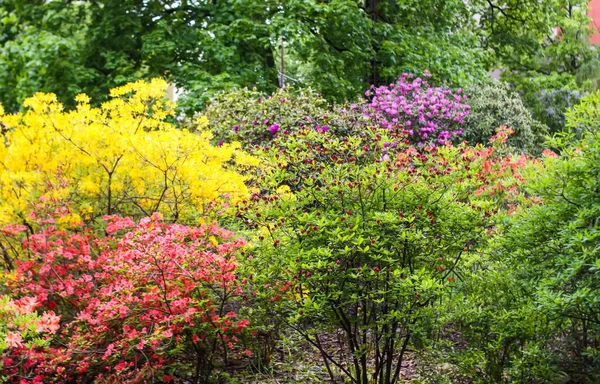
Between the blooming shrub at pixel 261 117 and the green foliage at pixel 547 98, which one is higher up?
the green foliage at pixel 547 98

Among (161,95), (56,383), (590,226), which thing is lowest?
(56,383)

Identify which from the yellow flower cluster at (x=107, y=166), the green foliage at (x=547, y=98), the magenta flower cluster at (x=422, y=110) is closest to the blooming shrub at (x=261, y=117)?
the magenta flower cluster at (x=422, y=110)

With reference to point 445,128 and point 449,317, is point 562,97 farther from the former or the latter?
point 449,317

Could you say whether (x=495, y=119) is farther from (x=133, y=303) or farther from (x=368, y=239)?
(x=133, y=303)

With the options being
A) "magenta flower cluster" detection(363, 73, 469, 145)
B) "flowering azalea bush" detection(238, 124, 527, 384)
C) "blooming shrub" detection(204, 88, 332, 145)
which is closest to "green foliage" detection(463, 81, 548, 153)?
"magenta flower cluster" detection(363, 73, 469, 145)

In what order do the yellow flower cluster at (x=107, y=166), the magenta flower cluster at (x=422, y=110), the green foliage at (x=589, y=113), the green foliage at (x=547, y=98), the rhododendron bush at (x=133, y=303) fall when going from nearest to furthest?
the green foliage at (x=589, y=113) < the rhododendron bush at (x=133, y=303) < the yellow flower cluster at (x=107, y=166) < the magenta flower cluster at (x=422, y=110) < the green foliage at (x=547, y=98)

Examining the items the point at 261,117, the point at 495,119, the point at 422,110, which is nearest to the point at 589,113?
the point at 261,117

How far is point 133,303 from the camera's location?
4.77 meters

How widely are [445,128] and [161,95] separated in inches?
264

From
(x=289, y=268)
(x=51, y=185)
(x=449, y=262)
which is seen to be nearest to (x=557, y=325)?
(x=449, y=262)

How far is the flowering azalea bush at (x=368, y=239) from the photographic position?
429 cm

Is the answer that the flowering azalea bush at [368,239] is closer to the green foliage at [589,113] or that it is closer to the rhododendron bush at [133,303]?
the rhododendron bush at [133,303]

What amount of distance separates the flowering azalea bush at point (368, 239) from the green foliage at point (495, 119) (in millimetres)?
7558

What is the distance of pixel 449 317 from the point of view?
4512mm
